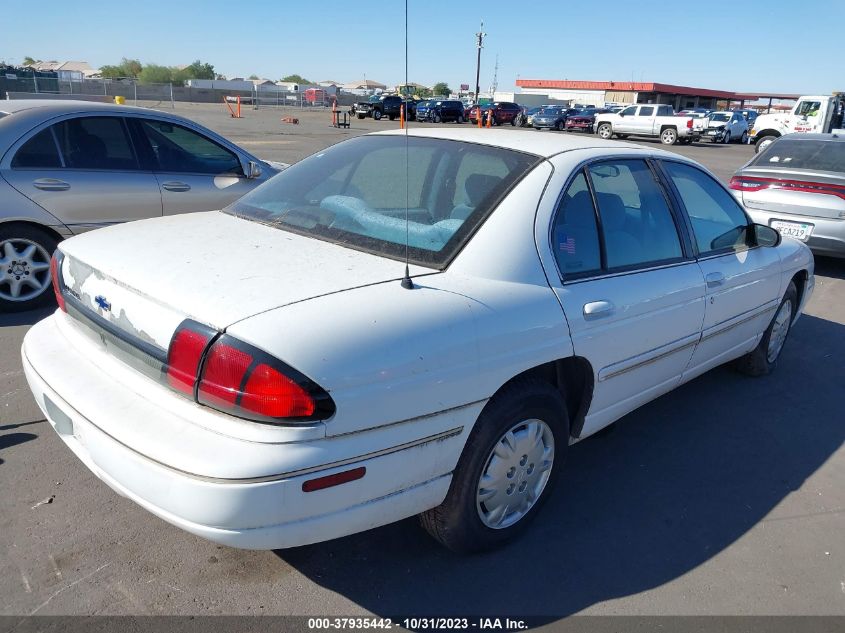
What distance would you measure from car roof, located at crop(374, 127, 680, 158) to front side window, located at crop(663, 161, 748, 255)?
0.81ft

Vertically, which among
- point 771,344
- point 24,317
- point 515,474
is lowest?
point 24,317

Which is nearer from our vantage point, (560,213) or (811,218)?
(560,213)

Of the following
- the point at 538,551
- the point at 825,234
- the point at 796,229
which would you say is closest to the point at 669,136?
the point at 796,229

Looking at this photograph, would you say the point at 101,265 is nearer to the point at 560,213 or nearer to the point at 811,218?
the point at 560,213

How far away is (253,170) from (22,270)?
1998 millimetres

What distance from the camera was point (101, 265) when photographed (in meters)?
2.62

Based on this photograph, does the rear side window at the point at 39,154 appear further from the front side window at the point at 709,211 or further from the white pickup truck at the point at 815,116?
the white pickup truck at the point at 815,116

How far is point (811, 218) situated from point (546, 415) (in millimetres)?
6238

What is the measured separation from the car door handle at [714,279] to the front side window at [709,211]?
0.45 feet

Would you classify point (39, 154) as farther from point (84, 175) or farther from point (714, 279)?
point (714, 279)

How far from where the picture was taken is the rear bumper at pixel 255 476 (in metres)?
2.01

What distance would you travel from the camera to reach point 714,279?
3.65 metres

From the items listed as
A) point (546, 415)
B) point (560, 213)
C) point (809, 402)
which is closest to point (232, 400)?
point (546, 415)

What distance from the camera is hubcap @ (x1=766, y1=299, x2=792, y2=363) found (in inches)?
187
